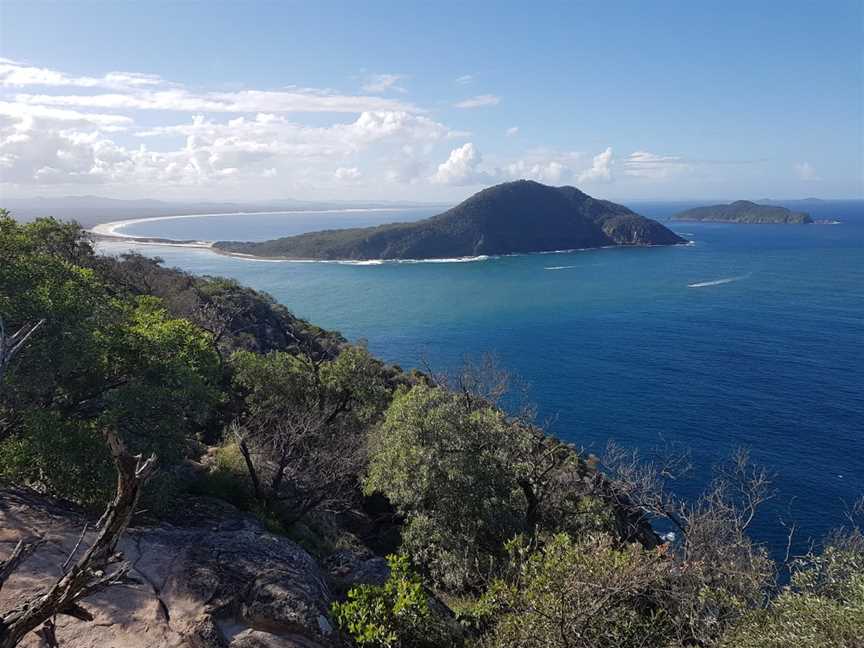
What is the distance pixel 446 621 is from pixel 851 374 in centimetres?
6051

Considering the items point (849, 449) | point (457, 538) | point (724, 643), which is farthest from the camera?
point (849, 449)

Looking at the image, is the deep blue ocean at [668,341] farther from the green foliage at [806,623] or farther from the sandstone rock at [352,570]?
the green foliage at [806,623]

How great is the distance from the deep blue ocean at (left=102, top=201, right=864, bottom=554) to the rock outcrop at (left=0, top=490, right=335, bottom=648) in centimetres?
2716

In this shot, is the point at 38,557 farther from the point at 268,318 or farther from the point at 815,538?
the point at 268,318

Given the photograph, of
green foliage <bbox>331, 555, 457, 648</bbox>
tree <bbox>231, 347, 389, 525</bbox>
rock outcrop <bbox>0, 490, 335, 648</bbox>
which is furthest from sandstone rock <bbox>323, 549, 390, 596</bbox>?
green foliage <bbox>331, 555, 457, 648</bbox>

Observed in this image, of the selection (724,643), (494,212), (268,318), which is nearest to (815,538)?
(724,643)

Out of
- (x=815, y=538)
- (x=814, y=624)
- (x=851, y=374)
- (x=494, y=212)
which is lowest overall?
(x=815, y=538)

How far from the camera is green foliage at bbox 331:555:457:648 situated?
10.9m

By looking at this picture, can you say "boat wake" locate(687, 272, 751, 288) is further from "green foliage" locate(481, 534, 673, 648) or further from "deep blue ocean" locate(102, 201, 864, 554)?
"green foliage" locate(481, 534, 673, 648)

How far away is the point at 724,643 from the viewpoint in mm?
9422

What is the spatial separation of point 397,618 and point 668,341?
226ft

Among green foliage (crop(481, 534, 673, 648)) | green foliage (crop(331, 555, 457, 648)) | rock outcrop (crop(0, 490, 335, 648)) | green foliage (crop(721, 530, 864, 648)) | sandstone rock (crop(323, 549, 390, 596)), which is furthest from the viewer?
sandstone rock (crop(323, 549, 390, 596))

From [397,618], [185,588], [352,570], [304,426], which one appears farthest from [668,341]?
[185,588]

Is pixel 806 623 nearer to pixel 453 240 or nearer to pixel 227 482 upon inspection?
pixel 227 482
